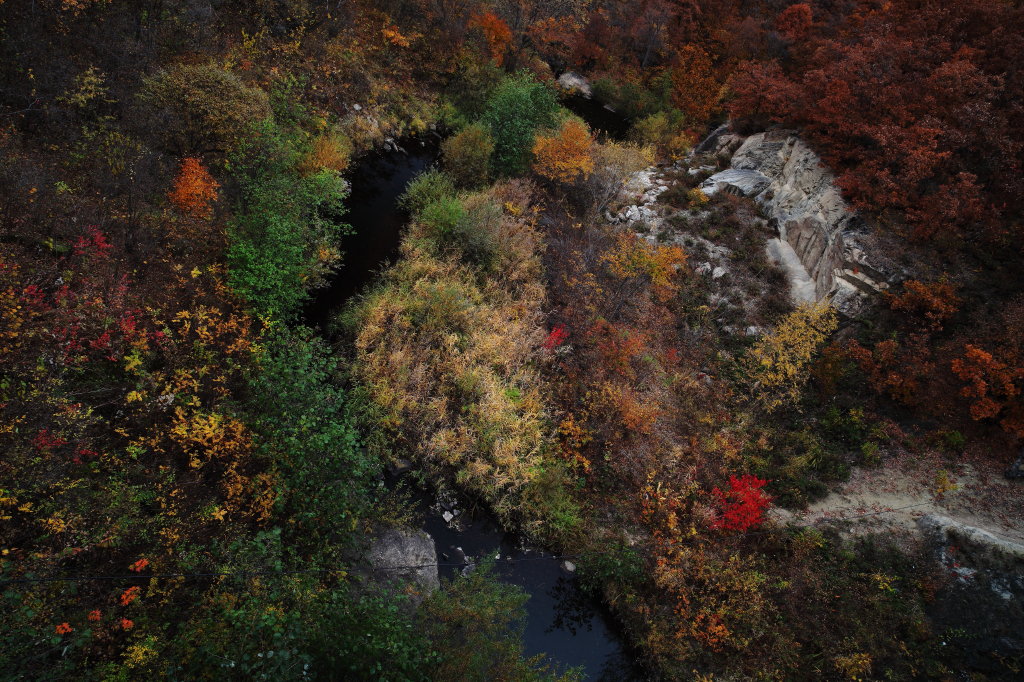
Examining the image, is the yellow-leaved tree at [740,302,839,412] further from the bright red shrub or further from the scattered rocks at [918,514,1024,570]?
the scattered rocks at [918,514,1024,570]

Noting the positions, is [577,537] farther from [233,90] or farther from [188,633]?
[233,90]

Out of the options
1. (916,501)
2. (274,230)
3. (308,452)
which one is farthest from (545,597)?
(274,230)

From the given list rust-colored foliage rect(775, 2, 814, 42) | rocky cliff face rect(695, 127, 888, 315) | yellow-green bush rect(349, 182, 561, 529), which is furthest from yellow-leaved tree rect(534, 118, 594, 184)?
rust-colored foliage rect(775, 2, 814, 42)

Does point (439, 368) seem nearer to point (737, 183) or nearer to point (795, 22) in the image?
point (737, 183)

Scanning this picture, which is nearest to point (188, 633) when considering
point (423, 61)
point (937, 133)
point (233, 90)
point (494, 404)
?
point (494, 404)

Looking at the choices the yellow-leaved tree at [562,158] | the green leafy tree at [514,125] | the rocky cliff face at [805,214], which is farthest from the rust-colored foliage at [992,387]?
the green leafy tree at [514,125]

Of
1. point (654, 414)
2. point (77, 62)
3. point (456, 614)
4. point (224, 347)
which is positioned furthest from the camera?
point (654, 414)
